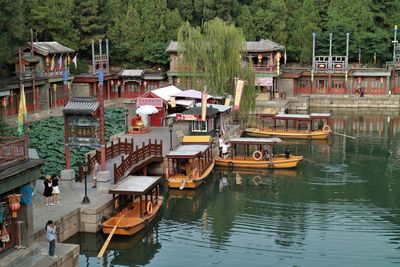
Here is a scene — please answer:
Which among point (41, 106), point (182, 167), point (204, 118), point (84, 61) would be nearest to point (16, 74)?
point (41, 106)

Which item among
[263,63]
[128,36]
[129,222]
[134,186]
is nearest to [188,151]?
[134,186]

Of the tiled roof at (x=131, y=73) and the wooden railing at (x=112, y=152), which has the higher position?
the tiled roof at (x=131, y=73)

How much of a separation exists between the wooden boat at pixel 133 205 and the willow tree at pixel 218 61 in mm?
22369

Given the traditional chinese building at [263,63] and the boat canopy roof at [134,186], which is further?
the traditional chinese building at [263,63]

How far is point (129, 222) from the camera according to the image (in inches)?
966

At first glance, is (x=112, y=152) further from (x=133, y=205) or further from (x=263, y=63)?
(x=263, y=63)

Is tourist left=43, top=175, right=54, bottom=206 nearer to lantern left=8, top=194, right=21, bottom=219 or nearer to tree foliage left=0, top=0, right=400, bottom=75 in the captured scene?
lantern left=8, top=194, right=21, bottom=219

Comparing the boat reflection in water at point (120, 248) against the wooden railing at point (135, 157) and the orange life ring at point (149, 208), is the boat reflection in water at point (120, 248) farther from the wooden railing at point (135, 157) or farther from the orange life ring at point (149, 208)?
the wooden railing at point (135, 157)

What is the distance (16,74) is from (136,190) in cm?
3534

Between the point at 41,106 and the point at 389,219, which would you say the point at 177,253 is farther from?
the point at 41,106

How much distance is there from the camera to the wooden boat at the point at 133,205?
24217 mm

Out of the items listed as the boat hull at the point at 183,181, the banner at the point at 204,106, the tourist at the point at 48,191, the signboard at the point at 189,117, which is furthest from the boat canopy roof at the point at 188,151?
the tourist at the point at 48,191

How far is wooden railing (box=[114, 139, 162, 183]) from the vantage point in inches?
1106

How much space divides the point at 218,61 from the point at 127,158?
20.8m
